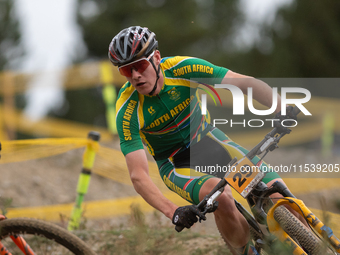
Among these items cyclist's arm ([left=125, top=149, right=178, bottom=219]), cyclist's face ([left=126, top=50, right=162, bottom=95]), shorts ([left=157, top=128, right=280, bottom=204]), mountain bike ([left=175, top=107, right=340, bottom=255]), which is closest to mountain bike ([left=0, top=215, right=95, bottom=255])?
cyclist's arm ([left=125, top=149, right=178, bottom=219])

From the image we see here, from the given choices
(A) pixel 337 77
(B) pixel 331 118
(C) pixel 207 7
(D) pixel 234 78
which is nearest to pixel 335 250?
(D) pixel 234 78

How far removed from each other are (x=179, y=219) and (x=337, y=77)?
23.9 metres

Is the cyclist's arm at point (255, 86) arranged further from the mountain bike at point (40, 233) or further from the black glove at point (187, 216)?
the mountain bike at point (40, 233)

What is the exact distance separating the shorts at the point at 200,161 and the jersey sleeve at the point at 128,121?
55 cm

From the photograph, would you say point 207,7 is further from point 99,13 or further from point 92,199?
point 92,199

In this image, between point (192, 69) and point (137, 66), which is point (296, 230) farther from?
point (137, 66)

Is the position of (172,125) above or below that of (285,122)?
above

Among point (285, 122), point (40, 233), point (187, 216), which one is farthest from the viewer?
point (285, 122)

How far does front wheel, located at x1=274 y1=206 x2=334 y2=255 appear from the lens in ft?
10.0

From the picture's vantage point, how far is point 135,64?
3.70 m

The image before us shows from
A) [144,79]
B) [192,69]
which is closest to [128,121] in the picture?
[144,79]

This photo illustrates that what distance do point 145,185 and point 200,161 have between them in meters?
0.79

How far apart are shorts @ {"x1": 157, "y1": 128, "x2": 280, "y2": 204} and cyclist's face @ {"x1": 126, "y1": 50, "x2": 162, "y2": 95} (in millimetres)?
783

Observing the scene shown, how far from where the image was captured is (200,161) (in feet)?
13.4
